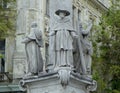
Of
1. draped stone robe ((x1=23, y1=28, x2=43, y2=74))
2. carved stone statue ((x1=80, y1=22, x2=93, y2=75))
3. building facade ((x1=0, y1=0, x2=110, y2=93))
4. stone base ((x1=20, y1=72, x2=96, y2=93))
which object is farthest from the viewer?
building facade ((x1=0, y1=0, x2=110, y2=93))

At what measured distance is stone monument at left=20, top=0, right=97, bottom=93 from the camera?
14273mm

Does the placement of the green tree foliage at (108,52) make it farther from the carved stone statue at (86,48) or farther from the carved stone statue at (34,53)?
the carved stone statue at (34,53)

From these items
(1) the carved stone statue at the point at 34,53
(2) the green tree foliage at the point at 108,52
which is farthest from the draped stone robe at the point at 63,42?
(2) the green tree foliage at the point at 108,52

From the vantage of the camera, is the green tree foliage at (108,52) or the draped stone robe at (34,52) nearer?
the draped stone robe at (34,52)

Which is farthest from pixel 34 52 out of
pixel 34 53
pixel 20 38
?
pixel 20 38

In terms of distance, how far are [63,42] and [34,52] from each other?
39.5 inches

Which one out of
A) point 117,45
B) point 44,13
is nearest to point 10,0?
point 117,45

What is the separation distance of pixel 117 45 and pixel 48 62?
45.8 feet

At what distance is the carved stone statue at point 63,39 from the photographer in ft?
47.3

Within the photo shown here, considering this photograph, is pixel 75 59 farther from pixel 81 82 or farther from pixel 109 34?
pixel 109 34

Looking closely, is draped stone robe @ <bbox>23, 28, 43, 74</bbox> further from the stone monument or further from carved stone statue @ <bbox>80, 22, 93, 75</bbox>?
carved stone statue @ <bbox>80, 22, 93, 75</bbox>

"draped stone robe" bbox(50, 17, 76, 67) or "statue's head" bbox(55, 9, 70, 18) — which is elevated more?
"statue's head" bbox(55, 9, 70, 18)

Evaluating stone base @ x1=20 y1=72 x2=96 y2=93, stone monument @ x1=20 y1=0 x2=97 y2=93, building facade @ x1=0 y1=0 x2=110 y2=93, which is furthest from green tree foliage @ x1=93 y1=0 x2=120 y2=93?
stone base @ x1=20 y1=72 x2=96 y2=93

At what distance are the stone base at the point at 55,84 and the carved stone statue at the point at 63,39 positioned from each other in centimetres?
39
